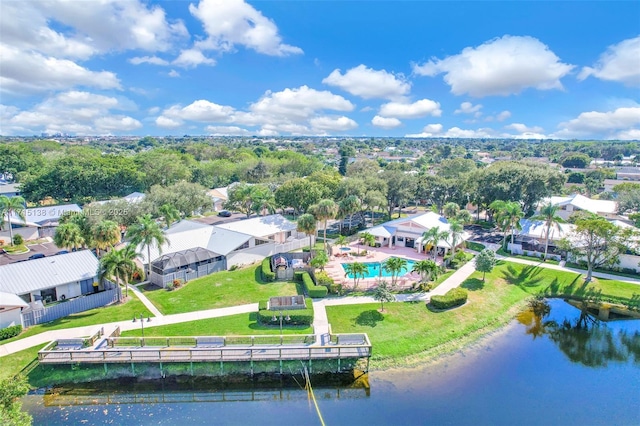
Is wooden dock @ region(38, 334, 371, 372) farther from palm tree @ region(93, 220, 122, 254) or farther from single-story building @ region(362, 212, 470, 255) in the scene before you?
single-story building @ region(362, 212, 470, 255)

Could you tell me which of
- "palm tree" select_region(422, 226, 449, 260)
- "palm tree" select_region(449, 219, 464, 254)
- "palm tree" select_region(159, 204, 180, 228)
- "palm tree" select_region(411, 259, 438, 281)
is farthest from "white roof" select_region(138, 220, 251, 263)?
"palm tree" select_region(449, 219, 464, 254)

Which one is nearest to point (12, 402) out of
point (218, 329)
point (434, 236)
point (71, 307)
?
point (218, 329)

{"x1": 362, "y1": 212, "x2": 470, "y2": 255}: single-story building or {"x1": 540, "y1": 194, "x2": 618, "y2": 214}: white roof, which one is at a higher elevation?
{"x1": 540, "y1": 194, "x2": 618, "y2": 214}: white roof

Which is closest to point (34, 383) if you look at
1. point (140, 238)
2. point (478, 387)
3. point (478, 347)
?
point (140, 238)

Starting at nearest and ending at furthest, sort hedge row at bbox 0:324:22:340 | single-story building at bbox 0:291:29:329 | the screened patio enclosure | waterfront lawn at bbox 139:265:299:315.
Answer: hedge row at bbox 0:324:22:340 < single-story building at bbox 0:291:29:329 < waterfront lawn at bbox 139:265:299:315 < the screened patio enclosure

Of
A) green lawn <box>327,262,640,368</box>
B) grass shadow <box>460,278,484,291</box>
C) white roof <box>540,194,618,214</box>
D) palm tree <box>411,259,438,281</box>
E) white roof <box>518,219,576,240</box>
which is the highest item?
white roof <box>540,194,618,214</box>

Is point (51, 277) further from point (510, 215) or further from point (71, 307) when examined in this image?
point (510, 215)
